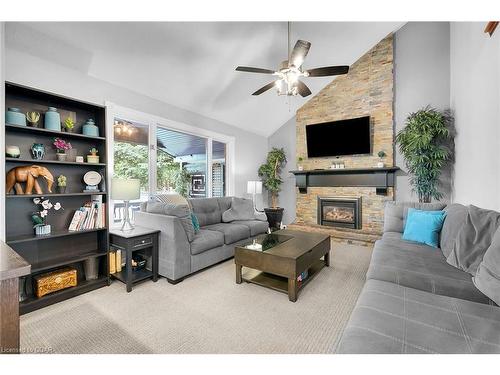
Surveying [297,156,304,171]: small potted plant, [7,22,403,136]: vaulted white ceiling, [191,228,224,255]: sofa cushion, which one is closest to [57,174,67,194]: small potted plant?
[7,22,403,136]: vaulted white ceiling

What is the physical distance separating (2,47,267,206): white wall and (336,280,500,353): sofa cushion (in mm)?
3439

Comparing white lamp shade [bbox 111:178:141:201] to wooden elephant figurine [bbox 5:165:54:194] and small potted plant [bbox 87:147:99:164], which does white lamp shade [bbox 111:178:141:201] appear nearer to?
small potted plant [bbox 87:147:99:164]

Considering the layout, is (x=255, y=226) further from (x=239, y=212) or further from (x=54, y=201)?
(x=54, y=201)

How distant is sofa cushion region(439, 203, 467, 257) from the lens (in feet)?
6.76

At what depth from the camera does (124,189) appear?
104 inches

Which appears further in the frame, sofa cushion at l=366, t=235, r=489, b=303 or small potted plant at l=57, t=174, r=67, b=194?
small potted plant at l=57, t=174, r=67, b=194

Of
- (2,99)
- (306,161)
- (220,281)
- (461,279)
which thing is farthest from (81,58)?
(306,161)

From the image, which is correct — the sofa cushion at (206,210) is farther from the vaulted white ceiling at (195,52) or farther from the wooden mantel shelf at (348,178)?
the wooden mantel shelf at (348,178)

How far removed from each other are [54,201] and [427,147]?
522cm

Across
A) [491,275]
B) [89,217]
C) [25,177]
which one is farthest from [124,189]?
[491,275]

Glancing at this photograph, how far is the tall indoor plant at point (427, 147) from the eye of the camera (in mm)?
3857

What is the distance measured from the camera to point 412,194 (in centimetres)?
453

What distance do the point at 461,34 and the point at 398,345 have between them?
456 cm
